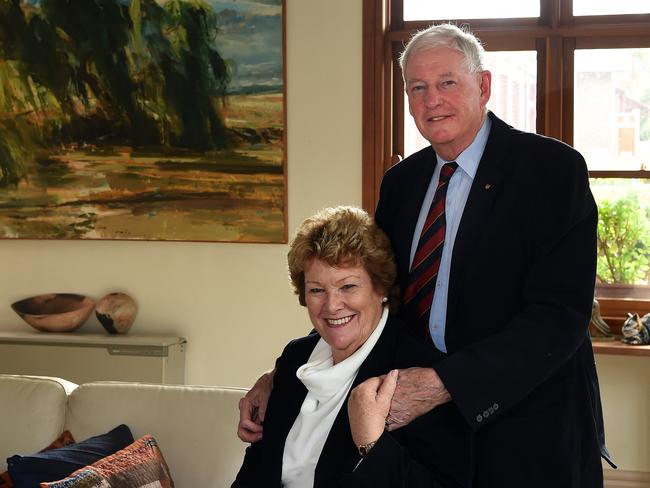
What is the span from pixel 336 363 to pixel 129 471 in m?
0.68

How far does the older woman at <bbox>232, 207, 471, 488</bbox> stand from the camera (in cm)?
202

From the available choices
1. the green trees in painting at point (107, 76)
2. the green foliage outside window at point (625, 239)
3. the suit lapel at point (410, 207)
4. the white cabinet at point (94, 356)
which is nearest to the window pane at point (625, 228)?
the green foliage outside window at point (625, 239)

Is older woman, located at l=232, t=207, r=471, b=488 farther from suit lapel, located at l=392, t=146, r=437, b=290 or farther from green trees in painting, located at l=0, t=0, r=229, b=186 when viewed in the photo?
green trees in painting, located at l=0, t=0, r=229, b=186

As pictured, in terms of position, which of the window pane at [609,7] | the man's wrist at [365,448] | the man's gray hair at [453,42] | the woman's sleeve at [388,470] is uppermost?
the window pane at [609,7]

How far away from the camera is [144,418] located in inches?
106

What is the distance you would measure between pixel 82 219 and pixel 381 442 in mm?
3247

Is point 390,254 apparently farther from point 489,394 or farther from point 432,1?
point 432,1

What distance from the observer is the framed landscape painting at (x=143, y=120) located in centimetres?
452

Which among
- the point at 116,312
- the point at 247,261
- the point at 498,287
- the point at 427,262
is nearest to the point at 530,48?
the point at 247,261

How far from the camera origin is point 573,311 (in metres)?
1.90

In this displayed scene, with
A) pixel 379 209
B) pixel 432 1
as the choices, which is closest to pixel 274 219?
pixel 432 1

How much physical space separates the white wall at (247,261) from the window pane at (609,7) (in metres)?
1.01

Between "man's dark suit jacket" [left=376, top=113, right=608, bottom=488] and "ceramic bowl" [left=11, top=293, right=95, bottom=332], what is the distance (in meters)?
3.03

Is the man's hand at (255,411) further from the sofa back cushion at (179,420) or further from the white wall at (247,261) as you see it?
the white wall at (247,261)
